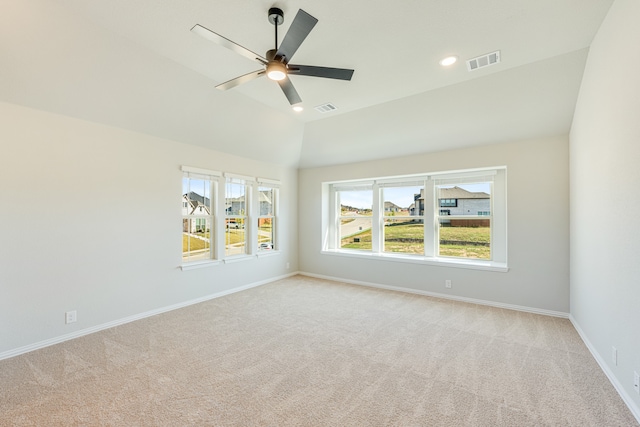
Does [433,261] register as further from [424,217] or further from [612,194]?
[612,194]

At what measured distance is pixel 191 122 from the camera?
12.8 ft


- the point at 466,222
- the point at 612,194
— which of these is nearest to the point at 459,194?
the point at 466,222

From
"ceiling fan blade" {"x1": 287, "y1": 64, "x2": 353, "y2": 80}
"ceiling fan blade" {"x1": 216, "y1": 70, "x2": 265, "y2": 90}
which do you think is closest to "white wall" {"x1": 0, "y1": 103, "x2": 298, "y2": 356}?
"ceiling fan blade" {"x1": 216, "y1": 70, "x2": 265, "y2": 90}

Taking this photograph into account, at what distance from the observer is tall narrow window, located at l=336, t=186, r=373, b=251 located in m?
5.92

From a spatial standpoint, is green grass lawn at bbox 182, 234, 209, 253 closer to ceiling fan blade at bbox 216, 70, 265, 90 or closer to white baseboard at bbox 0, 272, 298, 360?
white baseboard at bbox 0, 272, 298, 360

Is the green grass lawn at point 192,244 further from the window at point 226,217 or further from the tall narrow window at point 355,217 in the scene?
the tall narrow window at point 355,217

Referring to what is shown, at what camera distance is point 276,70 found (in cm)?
225

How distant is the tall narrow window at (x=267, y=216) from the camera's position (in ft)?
18.6

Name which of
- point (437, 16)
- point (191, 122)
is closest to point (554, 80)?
point (437, 16)

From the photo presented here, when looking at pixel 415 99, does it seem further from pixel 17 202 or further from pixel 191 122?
→ pixel 17 202

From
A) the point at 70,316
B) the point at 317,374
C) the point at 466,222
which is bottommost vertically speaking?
the point at 317,374

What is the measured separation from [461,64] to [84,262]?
485 centimetres

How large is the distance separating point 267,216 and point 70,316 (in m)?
3.41

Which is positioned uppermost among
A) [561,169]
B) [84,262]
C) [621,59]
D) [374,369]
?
[621,59]
